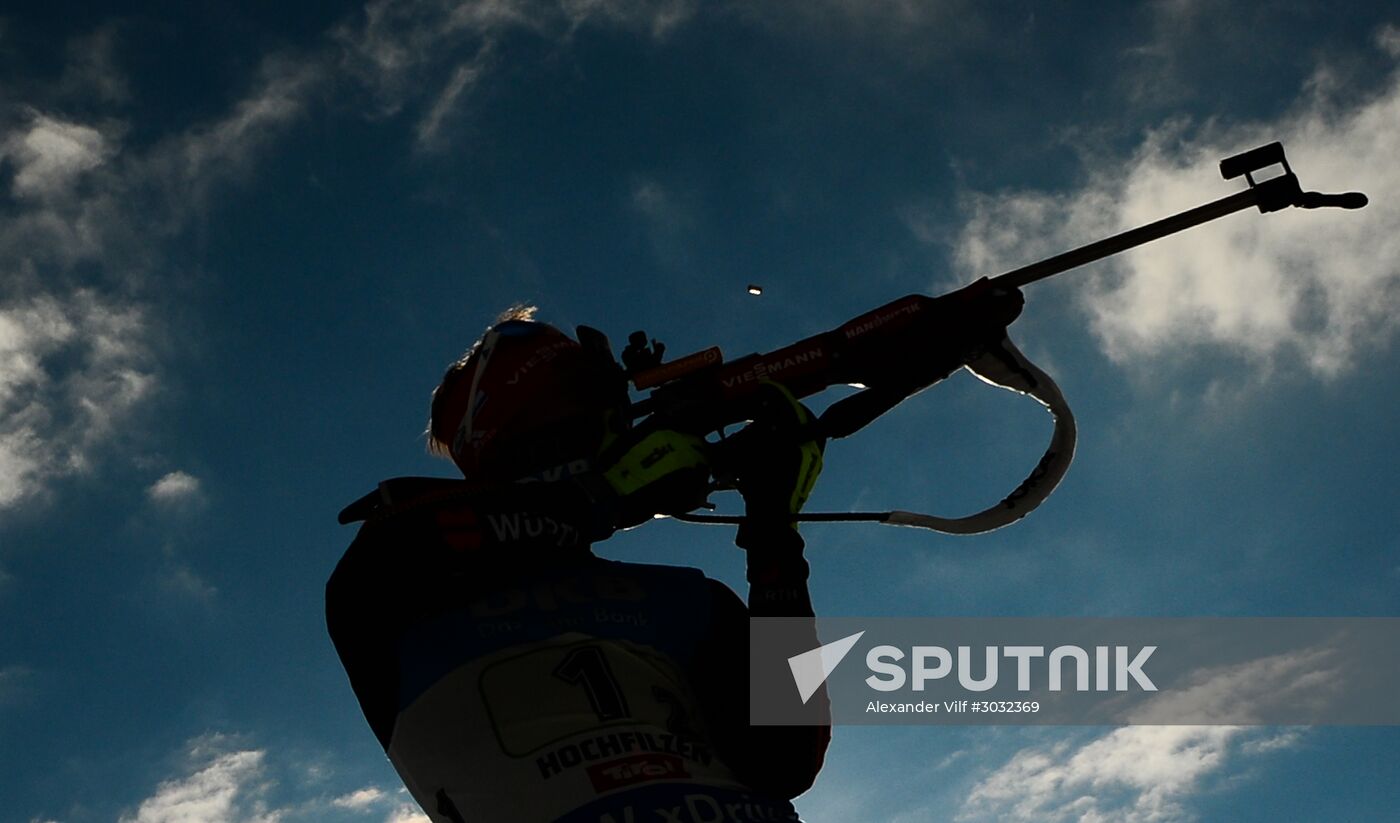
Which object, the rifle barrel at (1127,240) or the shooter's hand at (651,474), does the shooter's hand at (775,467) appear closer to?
the shooter's hand at (651,474)

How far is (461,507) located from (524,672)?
61 centimetres

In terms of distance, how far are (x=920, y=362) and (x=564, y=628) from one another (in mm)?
3042

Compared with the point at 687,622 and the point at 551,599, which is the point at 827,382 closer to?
the point at 687,622

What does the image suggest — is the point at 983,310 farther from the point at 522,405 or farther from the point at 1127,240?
the point at 522,405

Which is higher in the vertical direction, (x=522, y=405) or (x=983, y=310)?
(x=983, y=310)

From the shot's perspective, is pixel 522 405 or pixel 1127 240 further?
pixel 1127 240

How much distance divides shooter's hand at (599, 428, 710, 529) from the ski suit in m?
0.20

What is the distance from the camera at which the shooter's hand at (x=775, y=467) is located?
4.93m

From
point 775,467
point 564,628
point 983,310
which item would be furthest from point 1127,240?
point 564,628

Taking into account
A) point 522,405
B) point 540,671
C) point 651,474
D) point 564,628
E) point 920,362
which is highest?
point 920,362

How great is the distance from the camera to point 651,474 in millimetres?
4766

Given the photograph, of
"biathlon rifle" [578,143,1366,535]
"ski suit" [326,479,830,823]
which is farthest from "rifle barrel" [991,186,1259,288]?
"ski suit" [326,479,830,823]

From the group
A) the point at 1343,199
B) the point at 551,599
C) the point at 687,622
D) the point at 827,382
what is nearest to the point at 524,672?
the point at 551,599

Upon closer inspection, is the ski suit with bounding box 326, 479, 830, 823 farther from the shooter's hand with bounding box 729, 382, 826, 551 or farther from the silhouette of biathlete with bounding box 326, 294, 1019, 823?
the shooter's hand with bounding box 729, 382, 826, 551
